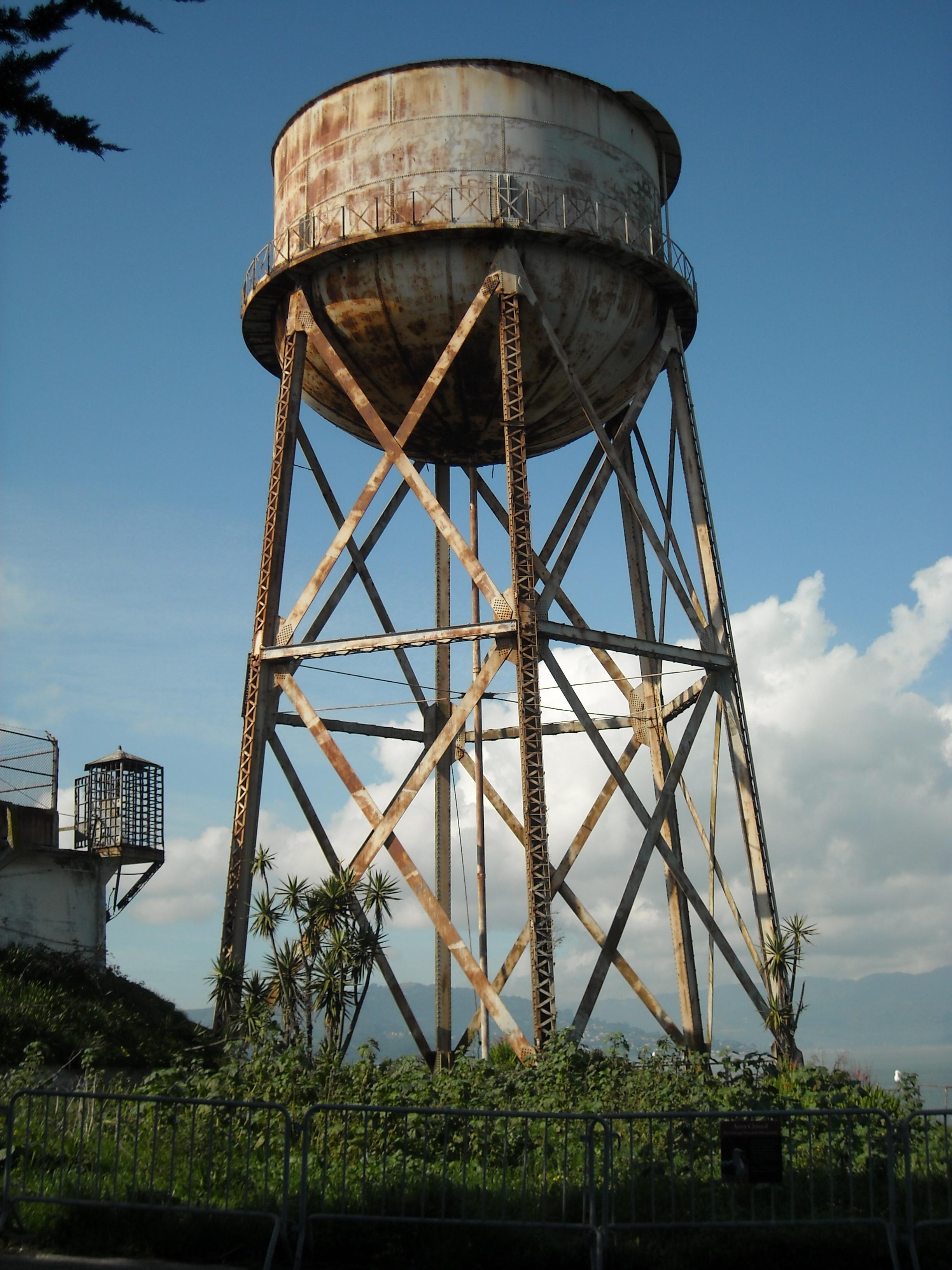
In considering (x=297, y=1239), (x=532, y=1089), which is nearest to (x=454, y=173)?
(x=532, y=1089)

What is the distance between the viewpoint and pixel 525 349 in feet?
76.0

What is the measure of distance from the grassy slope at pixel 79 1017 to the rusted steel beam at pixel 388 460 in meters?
6.60

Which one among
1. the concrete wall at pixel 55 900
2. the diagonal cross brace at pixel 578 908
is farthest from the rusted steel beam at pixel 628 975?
the concrete wall at pixel 55 900

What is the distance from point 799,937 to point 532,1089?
7.09 metres

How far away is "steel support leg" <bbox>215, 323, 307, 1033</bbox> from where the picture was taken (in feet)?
71.3

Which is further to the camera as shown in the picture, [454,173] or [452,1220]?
[454,173]

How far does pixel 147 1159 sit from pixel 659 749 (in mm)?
14380

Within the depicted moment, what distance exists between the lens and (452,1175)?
12766mm

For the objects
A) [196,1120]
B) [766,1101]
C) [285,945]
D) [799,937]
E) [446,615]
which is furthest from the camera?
[446,615]

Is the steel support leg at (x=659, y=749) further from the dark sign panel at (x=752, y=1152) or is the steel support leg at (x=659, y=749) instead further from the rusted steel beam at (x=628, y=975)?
the dark sign panel at (x=752, y=1152)

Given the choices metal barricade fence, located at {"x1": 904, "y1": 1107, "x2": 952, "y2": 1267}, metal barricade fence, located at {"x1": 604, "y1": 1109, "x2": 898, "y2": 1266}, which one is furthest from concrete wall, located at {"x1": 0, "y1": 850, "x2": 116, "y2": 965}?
metal barricade fence, located at {"x1": 904, "y1": 1107, "x2": 952, "y2": 1267}

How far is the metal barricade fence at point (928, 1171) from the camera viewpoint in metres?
10.8

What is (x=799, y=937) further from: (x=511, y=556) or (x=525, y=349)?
(x=525, y=349)

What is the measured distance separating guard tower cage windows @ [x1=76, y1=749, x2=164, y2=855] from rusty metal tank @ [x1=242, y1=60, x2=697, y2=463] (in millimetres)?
9211
